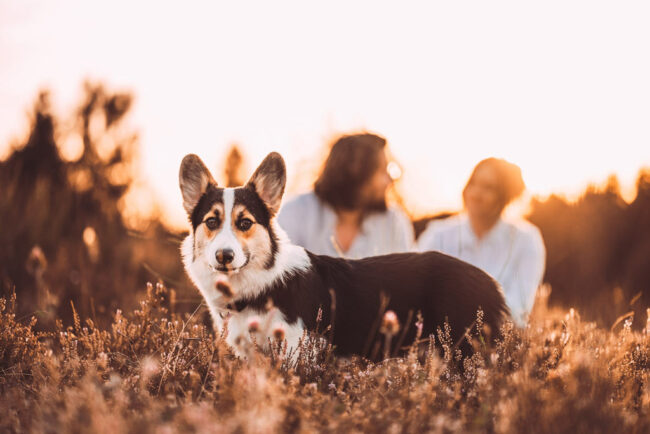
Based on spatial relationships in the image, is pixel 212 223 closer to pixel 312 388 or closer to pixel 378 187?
pixel 312 388

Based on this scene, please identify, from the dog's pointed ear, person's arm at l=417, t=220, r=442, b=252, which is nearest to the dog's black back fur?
the dog's pointed ear

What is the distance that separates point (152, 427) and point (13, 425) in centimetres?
81

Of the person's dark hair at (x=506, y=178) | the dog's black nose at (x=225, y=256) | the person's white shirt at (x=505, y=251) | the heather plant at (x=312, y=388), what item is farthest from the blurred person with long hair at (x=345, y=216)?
the dog's black nose at (x=225, y=256)

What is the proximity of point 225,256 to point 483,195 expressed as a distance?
321cm

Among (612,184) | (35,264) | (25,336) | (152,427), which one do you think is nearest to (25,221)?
(35,264)

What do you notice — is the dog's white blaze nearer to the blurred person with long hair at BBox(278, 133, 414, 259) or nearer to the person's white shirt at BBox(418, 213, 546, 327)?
the blurred person with long hair at BBox(278, 133, 414, 259)

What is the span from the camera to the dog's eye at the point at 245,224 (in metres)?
3.48

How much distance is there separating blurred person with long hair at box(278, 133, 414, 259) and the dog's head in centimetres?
157

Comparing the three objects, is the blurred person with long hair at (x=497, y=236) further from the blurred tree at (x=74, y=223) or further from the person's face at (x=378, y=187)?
the blurred tree at (x=74, y=223)

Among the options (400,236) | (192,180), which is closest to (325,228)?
(400,236)

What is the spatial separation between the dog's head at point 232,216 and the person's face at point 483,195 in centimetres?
248

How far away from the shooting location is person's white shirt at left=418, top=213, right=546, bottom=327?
5527 millimetres

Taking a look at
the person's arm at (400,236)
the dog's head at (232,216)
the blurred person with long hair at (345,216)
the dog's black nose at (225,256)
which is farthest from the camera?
the person's arm at (400,236)

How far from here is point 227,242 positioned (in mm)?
3234
